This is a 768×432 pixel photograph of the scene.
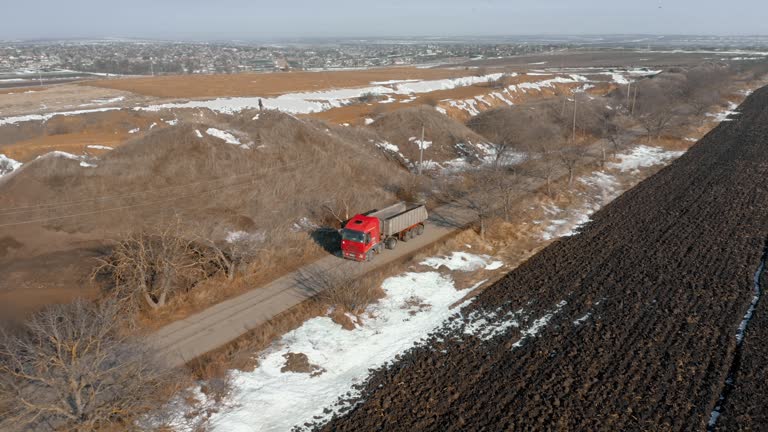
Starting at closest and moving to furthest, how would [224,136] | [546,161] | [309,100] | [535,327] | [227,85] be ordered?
[535,327] < [224,136] < [546,161] < [309,100] < [227,85]

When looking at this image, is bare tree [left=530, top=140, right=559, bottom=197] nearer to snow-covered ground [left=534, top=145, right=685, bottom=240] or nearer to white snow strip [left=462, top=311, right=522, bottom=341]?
snow-covered ground [left=534, top=145, right=685, bottom=240]

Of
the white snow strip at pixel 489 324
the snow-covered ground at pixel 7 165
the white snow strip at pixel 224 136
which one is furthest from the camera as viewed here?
the snow-covered ground at pixel 7 165

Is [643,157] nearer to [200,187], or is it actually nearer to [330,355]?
[200,187]

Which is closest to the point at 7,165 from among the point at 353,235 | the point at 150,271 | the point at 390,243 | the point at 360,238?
the point at 150,271

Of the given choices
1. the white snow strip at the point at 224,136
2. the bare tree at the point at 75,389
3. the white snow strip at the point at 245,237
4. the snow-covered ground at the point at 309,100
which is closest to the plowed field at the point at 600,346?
the bare tree at the point at 75,389

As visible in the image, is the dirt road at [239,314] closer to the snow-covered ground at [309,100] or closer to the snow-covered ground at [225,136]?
A: the snow-covered ground at [225,136]

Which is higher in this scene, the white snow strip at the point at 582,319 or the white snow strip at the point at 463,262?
the white snow strip at the point at 463,262

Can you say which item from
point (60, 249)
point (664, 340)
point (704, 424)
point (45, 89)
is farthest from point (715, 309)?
point (45, 89)
